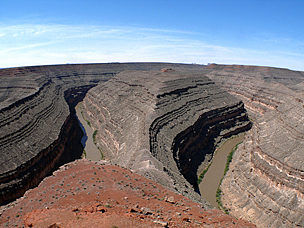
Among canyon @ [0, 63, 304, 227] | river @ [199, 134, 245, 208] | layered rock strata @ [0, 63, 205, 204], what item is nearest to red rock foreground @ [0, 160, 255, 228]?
canyon @ [0, 63, 304, 227]

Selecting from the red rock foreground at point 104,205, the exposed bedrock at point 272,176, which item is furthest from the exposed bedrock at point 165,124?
the exposed bedrock at point 272,176

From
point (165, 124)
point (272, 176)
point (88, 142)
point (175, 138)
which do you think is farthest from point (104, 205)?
point (88, 142)

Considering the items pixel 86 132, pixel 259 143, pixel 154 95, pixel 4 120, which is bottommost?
pixel 86 132

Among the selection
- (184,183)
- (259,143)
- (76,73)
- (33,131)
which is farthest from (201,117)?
(76,73)

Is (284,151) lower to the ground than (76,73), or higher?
lower

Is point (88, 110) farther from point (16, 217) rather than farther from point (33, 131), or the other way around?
point (16, 217)

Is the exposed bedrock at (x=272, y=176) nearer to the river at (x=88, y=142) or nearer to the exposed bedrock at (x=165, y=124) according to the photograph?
the exposed bedrock at (x=165, y=124)
